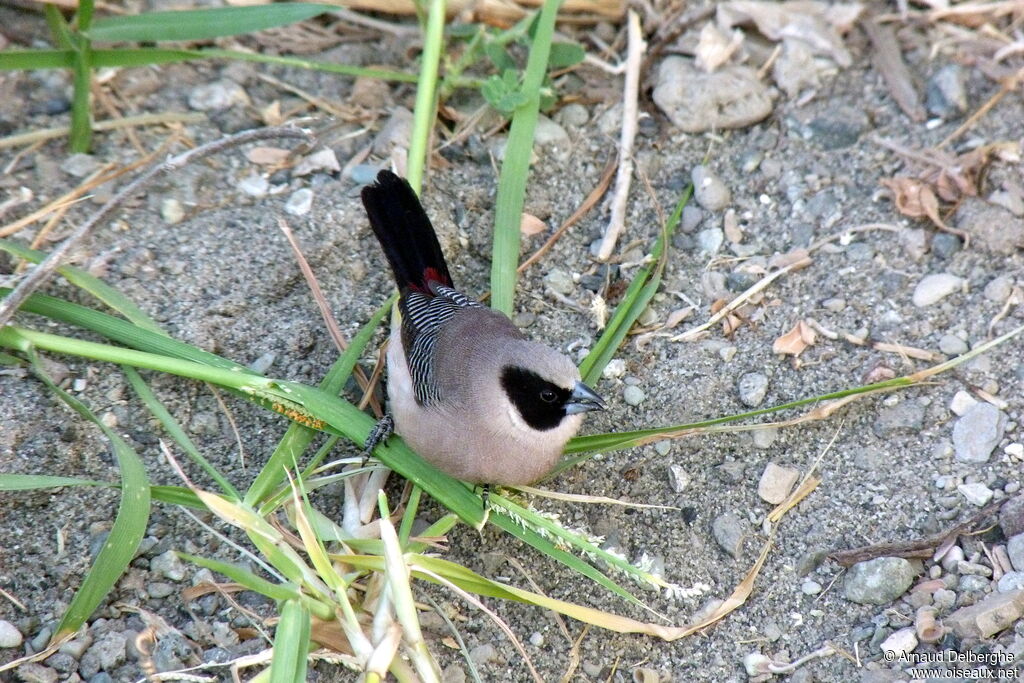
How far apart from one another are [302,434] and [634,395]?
57.9 inches

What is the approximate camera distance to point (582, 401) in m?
4.33

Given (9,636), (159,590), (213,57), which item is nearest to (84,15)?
(213,57)

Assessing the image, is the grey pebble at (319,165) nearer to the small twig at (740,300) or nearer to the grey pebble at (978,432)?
the small twig at (740,300)

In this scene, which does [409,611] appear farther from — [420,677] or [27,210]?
[27,210]

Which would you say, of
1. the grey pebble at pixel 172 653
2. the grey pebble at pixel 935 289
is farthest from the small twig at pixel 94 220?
the grey pebble at pixel 935 289

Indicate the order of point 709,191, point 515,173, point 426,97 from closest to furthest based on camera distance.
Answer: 1. point 515,173
2. point 426,97
3. point 709,191

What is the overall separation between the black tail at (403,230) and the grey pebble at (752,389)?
1445 mm

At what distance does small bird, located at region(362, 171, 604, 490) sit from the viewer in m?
4.25

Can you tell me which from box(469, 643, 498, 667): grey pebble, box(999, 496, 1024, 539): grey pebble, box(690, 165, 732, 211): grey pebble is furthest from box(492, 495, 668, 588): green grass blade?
box(690, 165, 732, 211): grey pebble

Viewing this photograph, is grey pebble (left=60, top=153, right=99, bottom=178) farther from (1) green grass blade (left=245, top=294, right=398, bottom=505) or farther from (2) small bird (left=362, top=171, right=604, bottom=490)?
(1) green grass blade (left=245, top=294, right=398, bottom=505)

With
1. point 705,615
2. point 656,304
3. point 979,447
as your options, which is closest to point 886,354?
point 979,447

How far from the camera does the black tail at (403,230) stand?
4715 mm

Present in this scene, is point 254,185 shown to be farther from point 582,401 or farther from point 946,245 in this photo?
point 946,245

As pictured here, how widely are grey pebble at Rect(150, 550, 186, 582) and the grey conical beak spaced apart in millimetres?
1601
